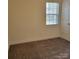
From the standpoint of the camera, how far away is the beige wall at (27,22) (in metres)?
5.31

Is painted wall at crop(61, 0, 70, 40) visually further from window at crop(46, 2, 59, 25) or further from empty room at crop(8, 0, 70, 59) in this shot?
window at crop(46, 2, 59, 25)

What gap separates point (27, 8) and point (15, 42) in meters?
1.58

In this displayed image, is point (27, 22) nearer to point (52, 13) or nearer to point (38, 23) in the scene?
point (38, 23)

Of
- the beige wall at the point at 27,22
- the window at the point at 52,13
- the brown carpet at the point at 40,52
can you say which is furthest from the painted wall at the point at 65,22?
the brown carpet at the point at 40,52

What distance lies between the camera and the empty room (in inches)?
207

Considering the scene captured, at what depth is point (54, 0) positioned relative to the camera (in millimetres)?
6148

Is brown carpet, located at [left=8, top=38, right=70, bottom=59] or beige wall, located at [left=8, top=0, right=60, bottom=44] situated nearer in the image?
brown carpet, located at [left=8, top=38, right=70, bottom=59]

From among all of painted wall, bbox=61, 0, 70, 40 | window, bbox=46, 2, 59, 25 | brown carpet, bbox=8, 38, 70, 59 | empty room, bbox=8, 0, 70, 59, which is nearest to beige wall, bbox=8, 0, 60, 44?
empty room, bbox=8, 0, 70, 59

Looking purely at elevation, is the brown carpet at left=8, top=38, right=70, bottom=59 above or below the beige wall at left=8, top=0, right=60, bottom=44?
below

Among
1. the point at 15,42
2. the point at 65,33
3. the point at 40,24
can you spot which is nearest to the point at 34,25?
the point at 40,24

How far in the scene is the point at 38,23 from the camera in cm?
593

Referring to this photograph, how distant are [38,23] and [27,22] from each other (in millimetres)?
563

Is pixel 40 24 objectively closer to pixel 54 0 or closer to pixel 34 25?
pixel 34 25
